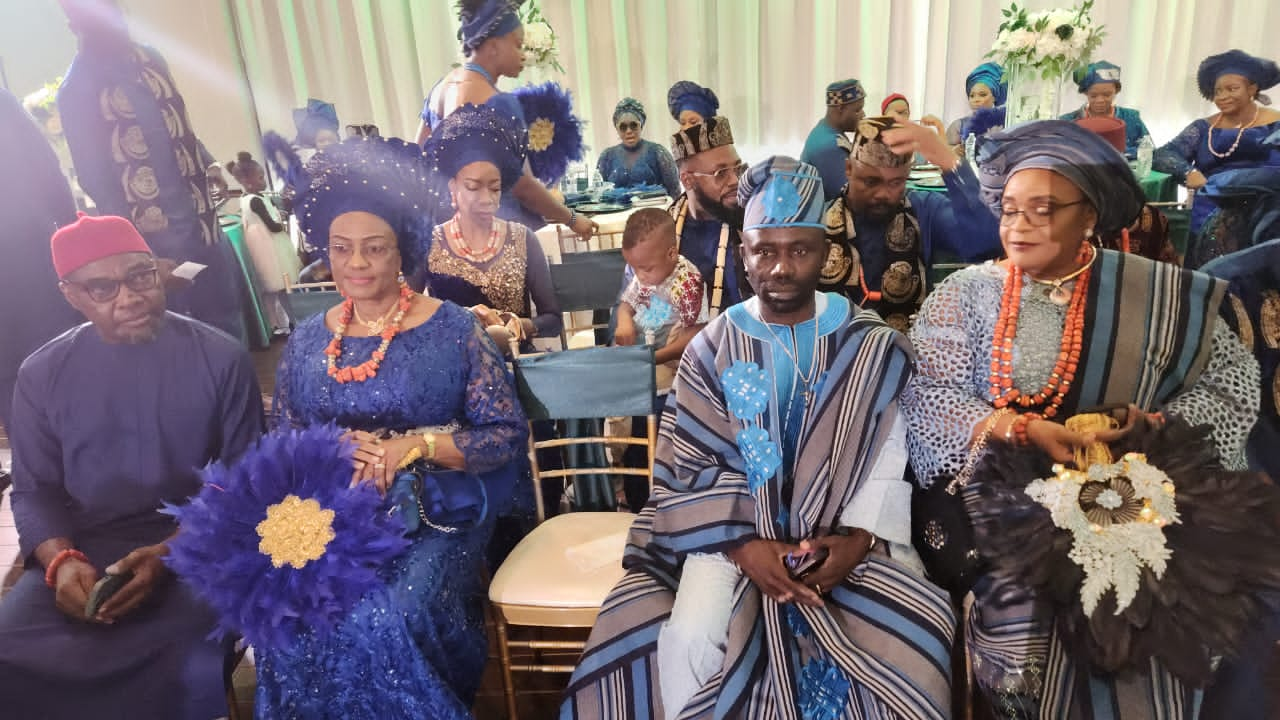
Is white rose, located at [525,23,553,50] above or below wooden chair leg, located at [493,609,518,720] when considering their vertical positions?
above

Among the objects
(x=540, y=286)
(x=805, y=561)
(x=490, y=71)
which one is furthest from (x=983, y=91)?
(x=805, y=561)

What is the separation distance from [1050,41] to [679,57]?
454 cm

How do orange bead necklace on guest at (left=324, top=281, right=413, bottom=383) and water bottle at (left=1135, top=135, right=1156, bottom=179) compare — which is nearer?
orange bead necklace on guest at (left=324, top=281, right=413, bottom=383)

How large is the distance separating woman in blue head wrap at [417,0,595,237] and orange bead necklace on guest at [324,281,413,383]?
4.43 feet

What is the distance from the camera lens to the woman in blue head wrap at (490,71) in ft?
11.7

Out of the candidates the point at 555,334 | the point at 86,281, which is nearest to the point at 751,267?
the point at 555,334

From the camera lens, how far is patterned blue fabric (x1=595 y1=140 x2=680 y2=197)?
664 cm

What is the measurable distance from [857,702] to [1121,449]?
0.81 meters

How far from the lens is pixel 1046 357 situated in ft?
6.35

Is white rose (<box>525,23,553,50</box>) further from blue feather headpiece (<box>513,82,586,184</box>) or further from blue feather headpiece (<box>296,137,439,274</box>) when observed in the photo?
blue feather headpiece (<box>296,137,439,274</box>)

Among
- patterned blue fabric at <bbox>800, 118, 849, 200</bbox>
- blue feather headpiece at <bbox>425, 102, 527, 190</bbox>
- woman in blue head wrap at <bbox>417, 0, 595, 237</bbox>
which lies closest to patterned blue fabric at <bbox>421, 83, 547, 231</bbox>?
woman in blue head wrap at <bbox>417, 0, 595, 237</bbox>

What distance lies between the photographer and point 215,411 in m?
2.35

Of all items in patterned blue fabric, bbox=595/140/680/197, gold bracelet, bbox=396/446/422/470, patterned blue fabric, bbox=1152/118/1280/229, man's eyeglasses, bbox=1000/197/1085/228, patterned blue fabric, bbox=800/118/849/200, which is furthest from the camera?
patterned blue fabric, bbox=595/140/680/197

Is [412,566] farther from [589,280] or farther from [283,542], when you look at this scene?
[589,280]
